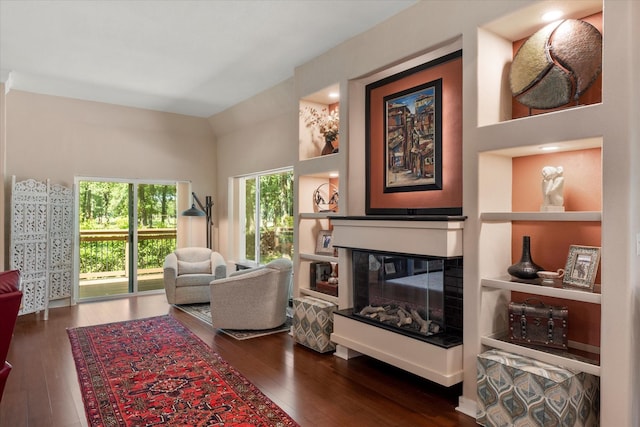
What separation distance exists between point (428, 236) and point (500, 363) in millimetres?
947

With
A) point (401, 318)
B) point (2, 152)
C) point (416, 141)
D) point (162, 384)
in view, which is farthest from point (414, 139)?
point (2, 152)

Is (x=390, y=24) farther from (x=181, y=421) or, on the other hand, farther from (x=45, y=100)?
(x=45, y=100)

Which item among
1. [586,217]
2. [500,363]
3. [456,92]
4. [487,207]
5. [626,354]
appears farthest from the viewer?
[456,92]

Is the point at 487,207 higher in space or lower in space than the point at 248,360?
higher

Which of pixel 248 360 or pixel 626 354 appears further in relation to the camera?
pixel 248 360

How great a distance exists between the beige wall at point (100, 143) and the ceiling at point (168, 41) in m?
0.39

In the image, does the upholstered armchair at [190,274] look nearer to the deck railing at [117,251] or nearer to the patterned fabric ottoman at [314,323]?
the deck railing at [117,251]

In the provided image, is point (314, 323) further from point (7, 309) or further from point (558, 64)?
point (558, 64)

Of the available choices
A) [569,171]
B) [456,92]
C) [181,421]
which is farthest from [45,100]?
[569,171]

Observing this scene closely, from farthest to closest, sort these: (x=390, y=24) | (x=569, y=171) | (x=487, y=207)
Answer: (x=390, y=24)
(x=487, y=207)
(x=569, y=171)

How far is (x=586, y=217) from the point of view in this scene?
7.56 ft

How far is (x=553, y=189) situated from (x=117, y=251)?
257 inches

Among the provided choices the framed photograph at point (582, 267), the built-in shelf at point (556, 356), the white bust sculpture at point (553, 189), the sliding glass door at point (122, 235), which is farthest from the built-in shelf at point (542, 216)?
the sliding glass door at point (122, 235)

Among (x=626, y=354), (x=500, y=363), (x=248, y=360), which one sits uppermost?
(x=626, y=354)
